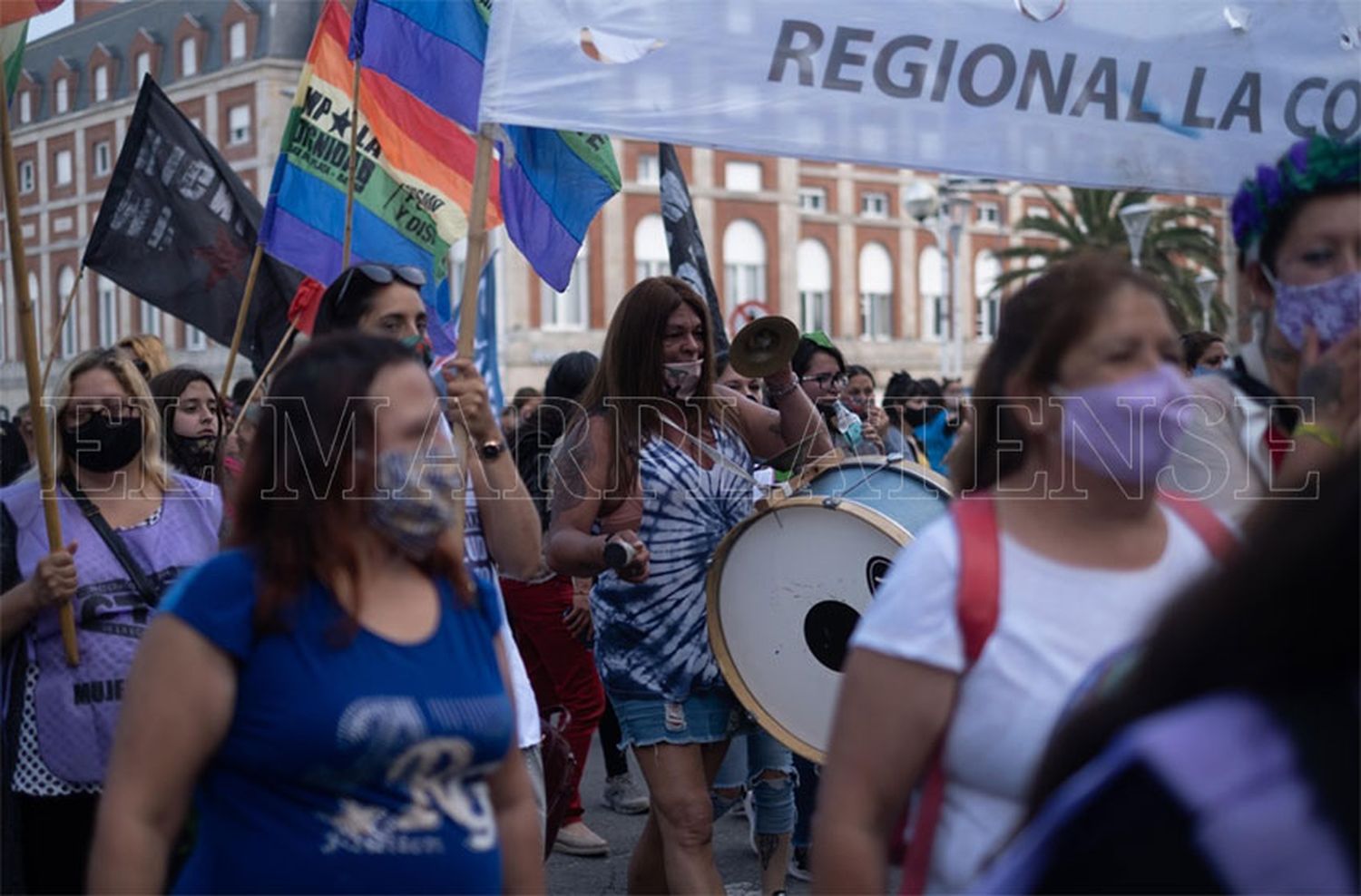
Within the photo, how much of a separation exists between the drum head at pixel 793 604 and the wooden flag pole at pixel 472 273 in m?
1.34

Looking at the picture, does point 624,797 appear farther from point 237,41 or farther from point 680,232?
point 237,41

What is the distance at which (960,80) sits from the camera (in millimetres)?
4902

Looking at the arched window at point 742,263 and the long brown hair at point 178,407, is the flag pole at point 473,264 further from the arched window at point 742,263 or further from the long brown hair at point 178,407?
the arched window at point 742,263

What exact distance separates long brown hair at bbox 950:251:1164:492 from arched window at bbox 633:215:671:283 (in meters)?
46.2

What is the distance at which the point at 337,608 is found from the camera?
8.66 ft

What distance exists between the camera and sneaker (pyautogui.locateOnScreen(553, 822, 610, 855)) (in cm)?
713

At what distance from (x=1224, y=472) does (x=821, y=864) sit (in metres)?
1.22

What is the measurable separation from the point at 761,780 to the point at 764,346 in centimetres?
141

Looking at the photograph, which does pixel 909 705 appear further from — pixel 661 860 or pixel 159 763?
pixel 661 860

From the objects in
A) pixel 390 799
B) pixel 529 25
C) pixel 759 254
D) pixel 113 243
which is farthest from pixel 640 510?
pixel 759 254

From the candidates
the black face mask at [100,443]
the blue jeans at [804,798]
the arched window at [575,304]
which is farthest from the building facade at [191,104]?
the black face mask at [100,443]

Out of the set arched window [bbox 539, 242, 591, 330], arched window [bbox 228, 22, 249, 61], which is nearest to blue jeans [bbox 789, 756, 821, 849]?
arched window [bbox 539, 242, 591, 330]

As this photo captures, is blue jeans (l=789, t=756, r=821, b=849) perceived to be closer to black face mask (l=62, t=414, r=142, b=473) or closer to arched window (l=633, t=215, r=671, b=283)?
black face mask (l=62, t=414, r=142, b=473)

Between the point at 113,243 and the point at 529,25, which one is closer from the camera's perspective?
the point at 529,25
